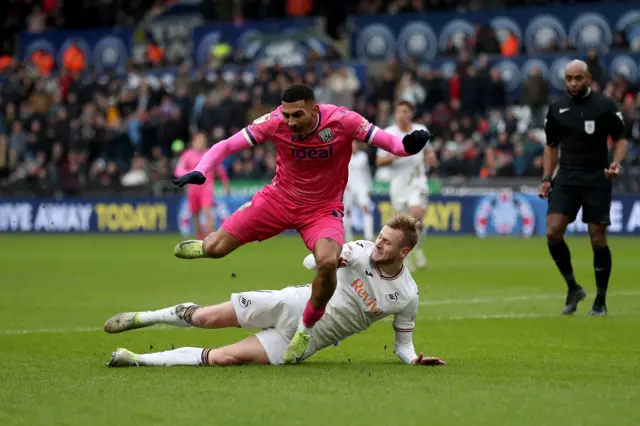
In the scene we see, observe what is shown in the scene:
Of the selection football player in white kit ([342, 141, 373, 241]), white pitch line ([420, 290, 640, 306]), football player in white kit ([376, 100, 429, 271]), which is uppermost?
football player in white kit ([376, 100, 429, 271])

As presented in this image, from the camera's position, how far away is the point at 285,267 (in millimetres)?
20312

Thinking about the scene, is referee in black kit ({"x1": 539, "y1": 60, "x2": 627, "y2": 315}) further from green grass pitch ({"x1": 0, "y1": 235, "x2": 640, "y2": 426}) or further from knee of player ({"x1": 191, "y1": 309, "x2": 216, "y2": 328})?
knee of player ({"x1": 191, "y1": 309, "x2": 216, "y2": 328})

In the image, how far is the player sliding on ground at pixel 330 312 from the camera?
8.88 metres

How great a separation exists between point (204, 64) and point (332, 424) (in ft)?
103

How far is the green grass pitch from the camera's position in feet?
23.0

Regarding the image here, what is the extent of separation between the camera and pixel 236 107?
3253 centimetres

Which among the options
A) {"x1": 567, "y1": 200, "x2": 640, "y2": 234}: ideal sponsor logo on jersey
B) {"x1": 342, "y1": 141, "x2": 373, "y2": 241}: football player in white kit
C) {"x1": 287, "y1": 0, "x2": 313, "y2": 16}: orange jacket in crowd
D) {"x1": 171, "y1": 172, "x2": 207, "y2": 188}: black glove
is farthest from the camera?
{"x1": 287, "y1": 0, "x2": 313, "y2": 16}: orange jacket in crowd

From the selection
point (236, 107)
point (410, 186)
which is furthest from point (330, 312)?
point (236, 107)

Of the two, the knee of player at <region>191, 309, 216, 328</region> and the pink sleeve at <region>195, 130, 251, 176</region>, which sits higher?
the pink sleeve at <region>195, 130, 251, 176</region>

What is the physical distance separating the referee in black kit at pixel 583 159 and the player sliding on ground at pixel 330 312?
4.46 m

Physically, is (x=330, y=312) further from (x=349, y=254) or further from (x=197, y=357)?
(x=197, y=357)

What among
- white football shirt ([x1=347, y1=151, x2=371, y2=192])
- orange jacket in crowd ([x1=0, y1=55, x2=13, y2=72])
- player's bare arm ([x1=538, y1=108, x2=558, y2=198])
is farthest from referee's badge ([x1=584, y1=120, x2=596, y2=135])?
orange jacket in crowd ([x1=0, y1=55, x2=13, y2=72])

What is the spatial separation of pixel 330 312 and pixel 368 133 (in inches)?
65.0

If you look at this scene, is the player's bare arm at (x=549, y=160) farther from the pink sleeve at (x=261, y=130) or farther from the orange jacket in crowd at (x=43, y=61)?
the orange jacket in crowd at (x=43, y=61)
